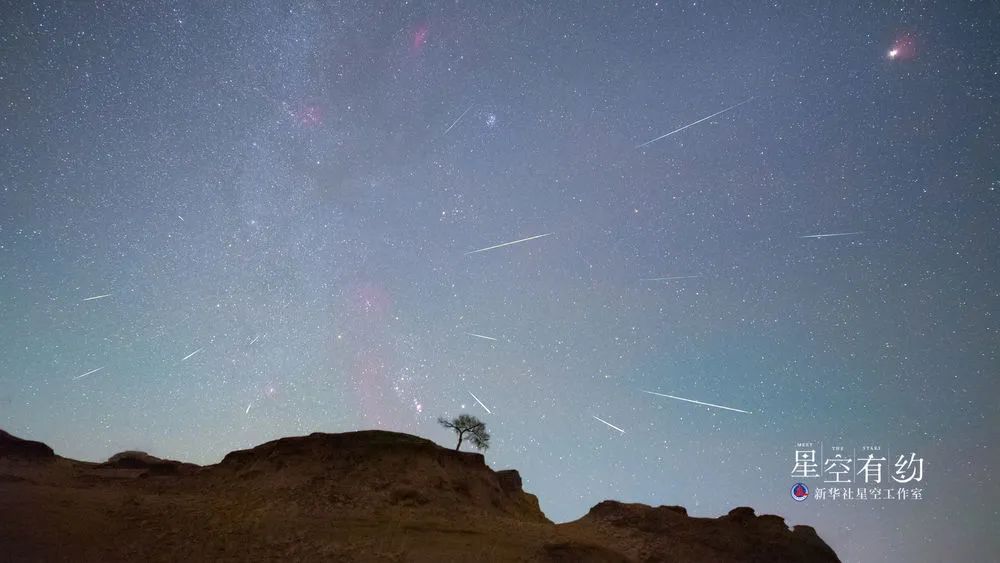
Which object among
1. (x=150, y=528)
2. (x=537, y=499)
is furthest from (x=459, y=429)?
(x=150, y=528)

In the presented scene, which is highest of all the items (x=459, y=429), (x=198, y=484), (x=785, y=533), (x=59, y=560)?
(x=459, y=429)

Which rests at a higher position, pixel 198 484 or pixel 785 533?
pixel 785 533

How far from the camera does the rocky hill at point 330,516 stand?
2247 cm

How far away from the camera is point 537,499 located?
43156 millimetres

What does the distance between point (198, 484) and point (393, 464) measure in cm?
1251

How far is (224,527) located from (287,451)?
887cm

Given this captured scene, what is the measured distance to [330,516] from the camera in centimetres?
2623

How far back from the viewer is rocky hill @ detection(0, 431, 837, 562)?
22469mm

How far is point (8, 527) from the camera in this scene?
20.8 meters

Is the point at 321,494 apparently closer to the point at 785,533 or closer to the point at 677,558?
the point at 677,558

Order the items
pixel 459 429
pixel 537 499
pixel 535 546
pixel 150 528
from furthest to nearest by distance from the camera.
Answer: pixel 459 429, pixel 537 499, pixel 535 546, pixel 150 528

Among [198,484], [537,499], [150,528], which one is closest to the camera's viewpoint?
[150,528]

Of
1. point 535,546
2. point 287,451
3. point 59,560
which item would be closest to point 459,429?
point 287,451

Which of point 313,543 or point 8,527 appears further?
point 313,543
